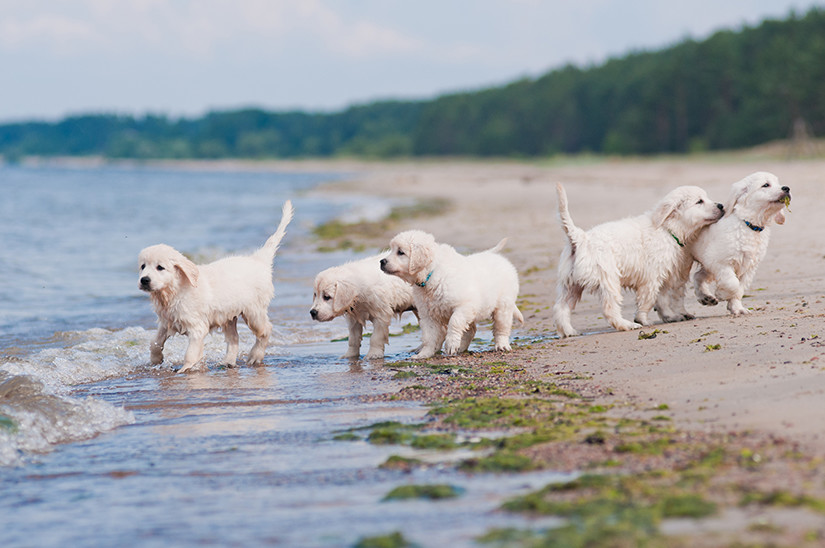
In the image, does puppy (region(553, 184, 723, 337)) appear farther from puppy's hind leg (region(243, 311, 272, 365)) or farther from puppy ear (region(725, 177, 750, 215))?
puppy's hind leg (region(243, 311, 272, 365))

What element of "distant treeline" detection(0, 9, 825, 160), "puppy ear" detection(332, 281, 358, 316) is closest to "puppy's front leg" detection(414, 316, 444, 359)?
"puppy ear" detection(332, 281, 358, 316)

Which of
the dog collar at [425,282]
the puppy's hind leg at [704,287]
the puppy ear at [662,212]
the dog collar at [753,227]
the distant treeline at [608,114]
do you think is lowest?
the puppy's hind leg at [704,287]

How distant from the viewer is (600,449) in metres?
4.50

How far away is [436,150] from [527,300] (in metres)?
105

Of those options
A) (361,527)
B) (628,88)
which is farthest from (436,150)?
(361,527)

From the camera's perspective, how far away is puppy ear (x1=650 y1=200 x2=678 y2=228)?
844cm

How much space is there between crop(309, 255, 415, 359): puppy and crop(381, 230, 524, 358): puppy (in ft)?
1.39

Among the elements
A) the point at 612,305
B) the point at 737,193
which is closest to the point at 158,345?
the point at 612,305

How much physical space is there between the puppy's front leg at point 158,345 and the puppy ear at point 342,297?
162cm

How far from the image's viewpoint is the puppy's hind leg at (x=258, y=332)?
8336 mm

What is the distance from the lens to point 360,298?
27.0 feet

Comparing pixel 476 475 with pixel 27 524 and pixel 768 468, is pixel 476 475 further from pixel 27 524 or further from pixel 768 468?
pixel 27 524

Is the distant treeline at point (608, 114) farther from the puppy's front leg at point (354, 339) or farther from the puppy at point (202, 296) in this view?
the puppy at point (202, 296)

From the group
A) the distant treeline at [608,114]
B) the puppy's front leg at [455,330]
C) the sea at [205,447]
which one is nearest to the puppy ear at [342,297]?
the sea at [205,447]
